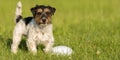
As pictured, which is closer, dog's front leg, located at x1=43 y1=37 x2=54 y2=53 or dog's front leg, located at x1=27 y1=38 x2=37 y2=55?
dog's front leg, located at x1=27 y1=38 x2=37 y2=55

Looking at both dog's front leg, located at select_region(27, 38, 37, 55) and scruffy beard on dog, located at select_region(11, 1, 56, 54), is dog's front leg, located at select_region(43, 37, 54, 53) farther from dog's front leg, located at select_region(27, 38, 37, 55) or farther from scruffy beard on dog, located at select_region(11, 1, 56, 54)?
dog's front leg, located at select_region(27, 38, 37, 55)

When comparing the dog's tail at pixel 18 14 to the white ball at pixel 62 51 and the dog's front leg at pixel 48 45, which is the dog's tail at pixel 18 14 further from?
the white ball at pixel 62 51

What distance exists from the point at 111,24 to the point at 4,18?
4359 millimetres

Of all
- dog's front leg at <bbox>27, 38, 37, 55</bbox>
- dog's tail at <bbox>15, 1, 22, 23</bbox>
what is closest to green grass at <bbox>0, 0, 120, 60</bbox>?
dog's front leg at <bbox>27, 38, 37, 55</bbox>

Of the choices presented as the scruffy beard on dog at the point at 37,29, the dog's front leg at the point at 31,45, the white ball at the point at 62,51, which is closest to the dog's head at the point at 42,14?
the scruffy beard on dog at the point at 37,29

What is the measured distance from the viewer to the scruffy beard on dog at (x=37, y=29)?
32.8 feet

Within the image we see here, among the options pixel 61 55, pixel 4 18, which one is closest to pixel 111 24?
pixel 4 18

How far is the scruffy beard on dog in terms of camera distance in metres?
9.99

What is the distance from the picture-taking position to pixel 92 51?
10.4 meters

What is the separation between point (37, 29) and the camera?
10.4 metres

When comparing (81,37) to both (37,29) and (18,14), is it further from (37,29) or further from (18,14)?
(37,29)

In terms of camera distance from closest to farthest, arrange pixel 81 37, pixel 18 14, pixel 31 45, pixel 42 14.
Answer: pixel 42 14 < pixel 31 45 < pixel 18 14 < pixel 81 37

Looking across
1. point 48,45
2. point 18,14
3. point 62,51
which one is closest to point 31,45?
point 48,45

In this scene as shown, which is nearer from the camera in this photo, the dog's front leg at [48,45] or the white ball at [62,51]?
the white ball at [62,51]
